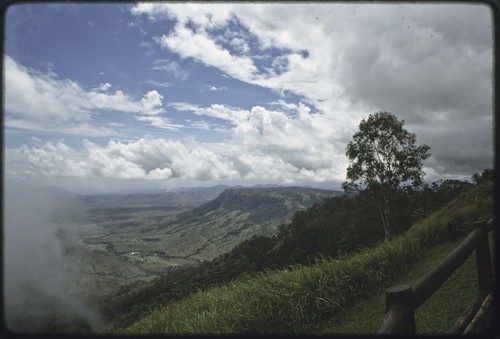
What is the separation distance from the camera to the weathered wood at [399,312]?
2461 millimetres

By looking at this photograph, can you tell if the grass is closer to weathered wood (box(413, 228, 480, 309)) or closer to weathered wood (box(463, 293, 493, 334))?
weathered wood (box(463, 293, 493, 334))

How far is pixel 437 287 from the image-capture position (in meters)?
3.49

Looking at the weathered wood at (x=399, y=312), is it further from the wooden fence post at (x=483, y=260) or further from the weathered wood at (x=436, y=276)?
the wooden fence post at (x=483, y=260)

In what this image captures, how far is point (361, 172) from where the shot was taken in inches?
1227

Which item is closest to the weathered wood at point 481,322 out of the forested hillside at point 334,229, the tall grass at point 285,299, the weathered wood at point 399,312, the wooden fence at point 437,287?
the wooden fence at point 437,287

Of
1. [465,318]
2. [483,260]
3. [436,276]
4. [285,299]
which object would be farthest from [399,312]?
[285,299]

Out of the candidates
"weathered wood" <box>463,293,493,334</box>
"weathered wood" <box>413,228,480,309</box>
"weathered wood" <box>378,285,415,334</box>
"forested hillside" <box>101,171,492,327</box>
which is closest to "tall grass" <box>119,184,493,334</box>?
"weathered wood" <box>463,293,493,334</box>

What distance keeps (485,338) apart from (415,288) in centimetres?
55

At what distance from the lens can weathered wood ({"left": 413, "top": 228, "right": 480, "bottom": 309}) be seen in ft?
10.0

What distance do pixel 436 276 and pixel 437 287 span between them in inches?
4.3

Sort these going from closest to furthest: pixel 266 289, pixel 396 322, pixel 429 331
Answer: pixel 396 322 < pixel 429 331 < pixel 266 289

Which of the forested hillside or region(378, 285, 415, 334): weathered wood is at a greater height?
region(378, 285, 415, 334): weathered wood

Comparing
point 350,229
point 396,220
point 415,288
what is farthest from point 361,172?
point 415,288

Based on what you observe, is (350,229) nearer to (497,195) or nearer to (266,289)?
(266,289)
